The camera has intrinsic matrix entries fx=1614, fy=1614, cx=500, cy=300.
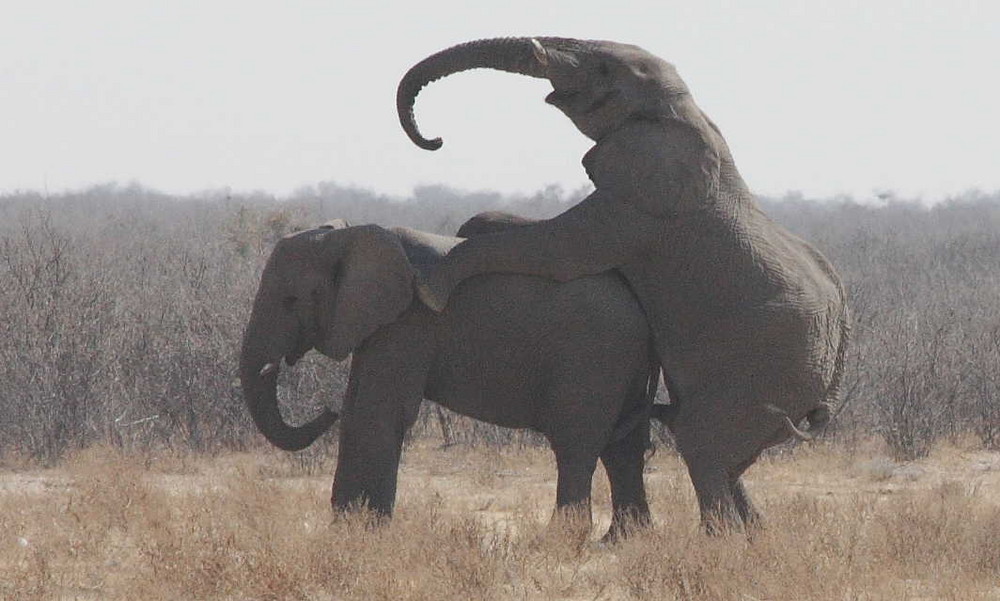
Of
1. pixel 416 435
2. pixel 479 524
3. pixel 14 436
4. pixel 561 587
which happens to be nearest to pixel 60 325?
pixel 14 436

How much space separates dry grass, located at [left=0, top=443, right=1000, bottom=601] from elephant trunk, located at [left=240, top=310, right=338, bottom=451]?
1.66 ft

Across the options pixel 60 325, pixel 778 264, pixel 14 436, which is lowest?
pixel 14 436

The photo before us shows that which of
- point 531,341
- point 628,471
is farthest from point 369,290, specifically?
point 628,471

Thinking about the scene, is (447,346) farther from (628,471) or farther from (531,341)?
(628,471)

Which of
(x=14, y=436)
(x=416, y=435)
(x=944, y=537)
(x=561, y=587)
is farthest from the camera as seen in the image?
(x=416, y=435)

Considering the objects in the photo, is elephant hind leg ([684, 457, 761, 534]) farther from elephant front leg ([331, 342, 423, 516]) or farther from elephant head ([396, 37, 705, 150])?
elephant head ([396, 37, 705, 150])

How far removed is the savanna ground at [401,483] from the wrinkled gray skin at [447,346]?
486 millimetres

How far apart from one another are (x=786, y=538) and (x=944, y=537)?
0.95 meters

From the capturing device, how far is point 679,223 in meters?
8.52

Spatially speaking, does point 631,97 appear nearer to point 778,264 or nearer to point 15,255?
point 778,264

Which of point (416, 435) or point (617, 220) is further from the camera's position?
point (416, 435)

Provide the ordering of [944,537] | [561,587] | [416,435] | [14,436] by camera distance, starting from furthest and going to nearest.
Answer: [416,435]
[14,436]
[944,537]
[561,587]

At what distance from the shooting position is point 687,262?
8.50 metres

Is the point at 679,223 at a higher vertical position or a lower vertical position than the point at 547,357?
higher
